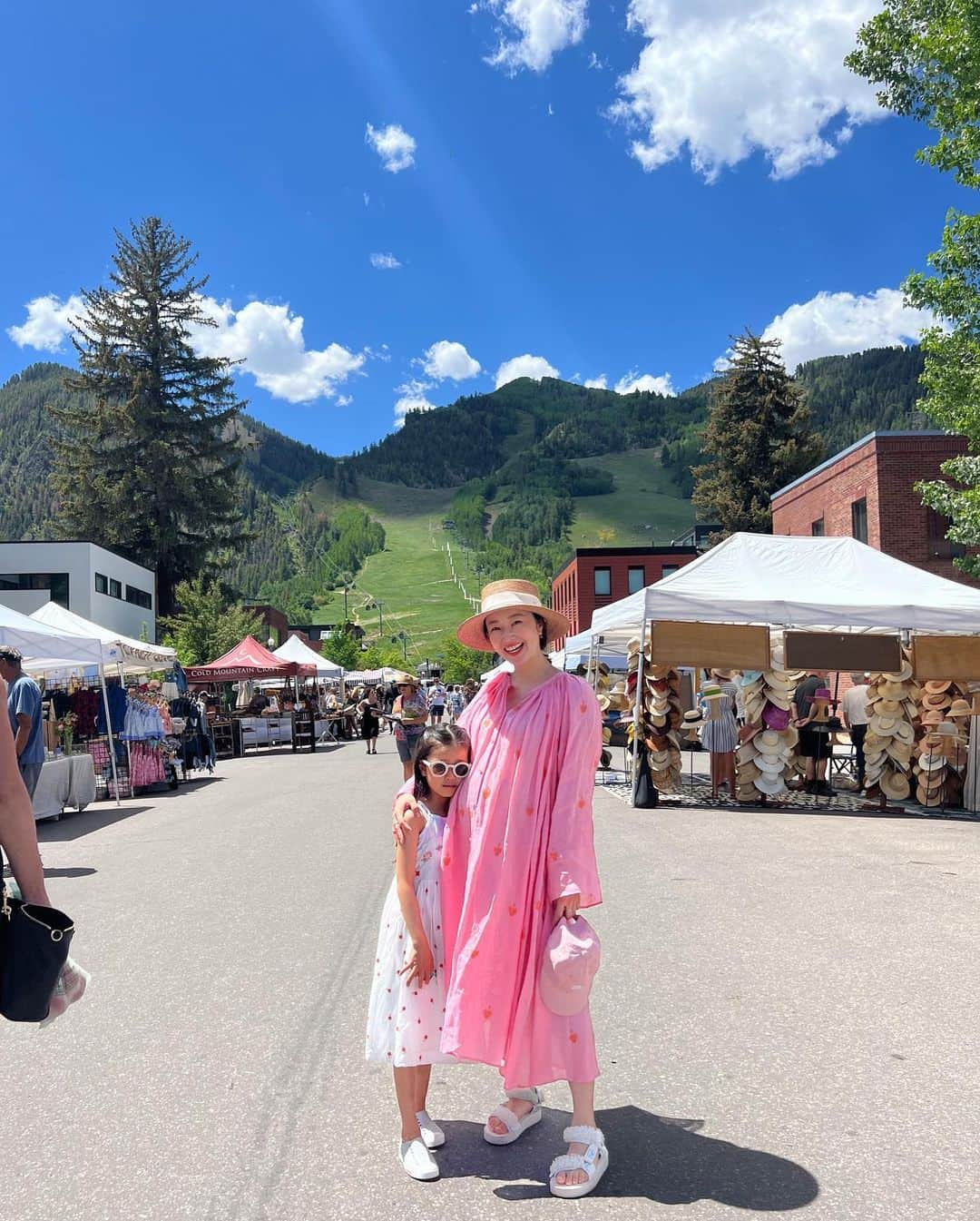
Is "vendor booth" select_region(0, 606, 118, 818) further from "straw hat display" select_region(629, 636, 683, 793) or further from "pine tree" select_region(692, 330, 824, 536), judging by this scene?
"pine tree" select_region(692, 330, 824, 536)

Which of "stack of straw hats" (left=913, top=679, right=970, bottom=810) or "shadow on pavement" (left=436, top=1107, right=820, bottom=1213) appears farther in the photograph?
"stack of straw hats" (left=913, top=679, right=970, bottom=810)

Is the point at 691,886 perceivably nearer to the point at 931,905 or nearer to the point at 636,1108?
the point at 931,905

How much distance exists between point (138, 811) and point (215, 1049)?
11359mm

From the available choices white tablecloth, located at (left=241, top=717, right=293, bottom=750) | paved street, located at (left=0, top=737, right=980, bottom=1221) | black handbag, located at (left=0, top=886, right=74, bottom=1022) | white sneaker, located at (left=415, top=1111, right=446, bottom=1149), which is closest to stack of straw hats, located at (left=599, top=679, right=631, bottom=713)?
paved street, located at (left=0, top=737, right=980, bottom=1221)

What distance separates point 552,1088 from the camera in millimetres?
4430

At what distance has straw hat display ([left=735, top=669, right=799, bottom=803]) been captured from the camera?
1427 centimetres

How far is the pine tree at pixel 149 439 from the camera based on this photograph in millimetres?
55844

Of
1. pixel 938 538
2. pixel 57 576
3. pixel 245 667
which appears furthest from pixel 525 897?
pixel 57 576

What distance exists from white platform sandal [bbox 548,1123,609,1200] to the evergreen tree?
44618 millimetres

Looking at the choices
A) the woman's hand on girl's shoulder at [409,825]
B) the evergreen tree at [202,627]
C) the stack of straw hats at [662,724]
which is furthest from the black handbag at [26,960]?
the evergreen tree at [202,627]

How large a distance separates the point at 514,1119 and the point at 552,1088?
714mm

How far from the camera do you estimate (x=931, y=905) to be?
770 cm

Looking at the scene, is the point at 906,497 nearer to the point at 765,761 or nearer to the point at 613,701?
the point at 613,701

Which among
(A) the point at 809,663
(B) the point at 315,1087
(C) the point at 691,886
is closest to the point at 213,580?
(A) the point at 809,663
